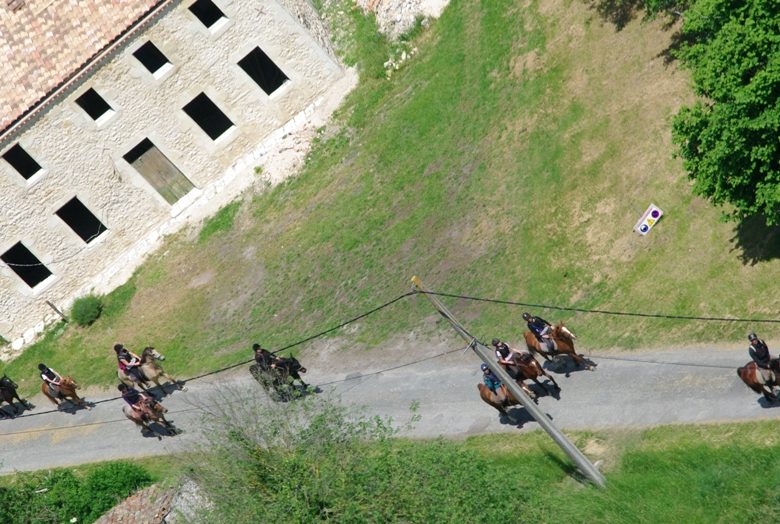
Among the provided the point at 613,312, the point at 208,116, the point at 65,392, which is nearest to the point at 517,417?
the point at 613,312

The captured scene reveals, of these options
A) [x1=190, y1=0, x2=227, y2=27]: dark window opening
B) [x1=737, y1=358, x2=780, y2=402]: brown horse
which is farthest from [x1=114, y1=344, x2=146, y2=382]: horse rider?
[x1=737, y1=358, x2=780, y2=402]: brown horse

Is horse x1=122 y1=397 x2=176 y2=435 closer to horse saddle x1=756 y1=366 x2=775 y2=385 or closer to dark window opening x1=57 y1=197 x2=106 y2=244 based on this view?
dark window opening x1=57 y1=197 x2=106 y2=244

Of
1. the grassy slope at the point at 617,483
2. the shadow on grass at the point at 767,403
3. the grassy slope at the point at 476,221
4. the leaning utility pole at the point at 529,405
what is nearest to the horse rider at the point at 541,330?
the grassy slope at the point at 476,221

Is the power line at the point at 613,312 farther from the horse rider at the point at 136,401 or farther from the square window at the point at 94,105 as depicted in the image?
the square window at the point at 94,105

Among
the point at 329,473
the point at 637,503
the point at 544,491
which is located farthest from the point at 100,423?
the point at 637,503

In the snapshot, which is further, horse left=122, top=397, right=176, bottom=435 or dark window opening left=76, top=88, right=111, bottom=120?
dark window opening left=76, top=88, right=111, bottom=120
